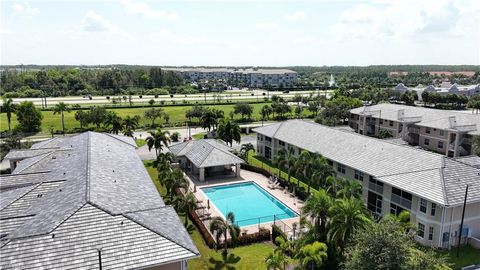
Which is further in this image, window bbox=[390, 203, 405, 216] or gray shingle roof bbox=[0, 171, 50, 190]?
window bbox=[390, 203, 405, 216]

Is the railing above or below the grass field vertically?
below

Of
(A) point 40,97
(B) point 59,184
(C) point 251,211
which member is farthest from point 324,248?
(A) point 40,97

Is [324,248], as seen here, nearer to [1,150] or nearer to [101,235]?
[101,235]

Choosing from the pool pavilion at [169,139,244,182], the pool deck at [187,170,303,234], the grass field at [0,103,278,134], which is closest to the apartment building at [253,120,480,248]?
the pool deck at [187,170,303,234]

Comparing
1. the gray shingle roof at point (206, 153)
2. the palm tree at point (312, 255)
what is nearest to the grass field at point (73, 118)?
the gray shingle roof at point (206, 153)

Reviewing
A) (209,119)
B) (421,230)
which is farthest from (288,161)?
(209,119)

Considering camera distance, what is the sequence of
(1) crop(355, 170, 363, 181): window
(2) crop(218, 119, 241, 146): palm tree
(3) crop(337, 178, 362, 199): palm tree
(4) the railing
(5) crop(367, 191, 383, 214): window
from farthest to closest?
(2) crop(218, 119, 241, 146): palm tree → (1) crop(355, 170, 363, 181): window → (5) crop(367, 191, 383, 214): window → (4) the railing → (3) crop(337, 178, 362, 199): palm tree

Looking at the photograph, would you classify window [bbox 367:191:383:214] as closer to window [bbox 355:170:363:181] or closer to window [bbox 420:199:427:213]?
window [bbox 355:170:363:181]

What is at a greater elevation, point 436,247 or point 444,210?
point 444,210

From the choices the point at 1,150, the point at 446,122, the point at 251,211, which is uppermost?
the point at 446,122
